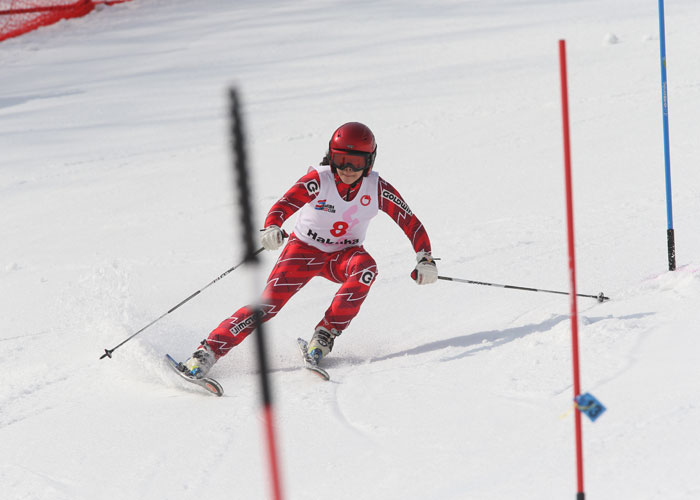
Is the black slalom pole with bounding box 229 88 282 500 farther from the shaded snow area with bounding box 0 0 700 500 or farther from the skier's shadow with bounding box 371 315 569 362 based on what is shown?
the skier's shadow with bounding box 371 315 569 362

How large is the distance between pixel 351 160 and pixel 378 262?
6.50 ft

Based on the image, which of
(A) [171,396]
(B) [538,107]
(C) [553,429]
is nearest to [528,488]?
(C) [553,429]

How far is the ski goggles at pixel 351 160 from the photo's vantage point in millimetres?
4492

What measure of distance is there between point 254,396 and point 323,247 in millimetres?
1032

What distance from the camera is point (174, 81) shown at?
41.1ft

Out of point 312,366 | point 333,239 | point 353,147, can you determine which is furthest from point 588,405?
point 333,239

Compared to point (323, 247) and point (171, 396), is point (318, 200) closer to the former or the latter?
point (323, 247)

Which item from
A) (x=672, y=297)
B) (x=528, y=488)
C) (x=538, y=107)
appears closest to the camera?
(x=528, y=488)

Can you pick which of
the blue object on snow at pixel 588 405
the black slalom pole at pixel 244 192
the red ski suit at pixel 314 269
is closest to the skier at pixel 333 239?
the red ski suit at pixel 314 269

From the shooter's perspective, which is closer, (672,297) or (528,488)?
(528,488)

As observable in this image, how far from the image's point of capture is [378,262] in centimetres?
640

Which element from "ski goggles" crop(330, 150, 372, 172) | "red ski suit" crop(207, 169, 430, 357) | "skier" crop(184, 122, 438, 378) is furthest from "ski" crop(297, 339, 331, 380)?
"ski goggles" crop(330, 150, 372, 172)

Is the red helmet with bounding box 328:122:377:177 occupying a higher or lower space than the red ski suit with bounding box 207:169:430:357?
higher

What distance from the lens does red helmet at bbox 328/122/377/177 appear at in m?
4.46
